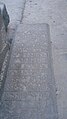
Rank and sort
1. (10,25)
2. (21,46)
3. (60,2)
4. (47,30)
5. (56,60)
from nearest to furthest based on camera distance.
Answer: (56,60) < (21,46) < (47,30) < (10,25) < (60,2)

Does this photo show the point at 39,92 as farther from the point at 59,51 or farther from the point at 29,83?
the point at 59,51

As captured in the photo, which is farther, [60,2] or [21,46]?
[60,2]

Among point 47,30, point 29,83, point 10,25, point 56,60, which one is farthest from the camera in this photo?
point 10,25

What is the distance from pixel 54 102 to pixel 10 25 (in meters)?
2.94

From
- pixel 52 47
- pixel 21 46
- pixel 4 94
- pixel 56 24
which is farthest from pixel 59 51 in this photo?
pixel 4 94

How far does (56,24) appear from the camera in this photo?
6.39 metres

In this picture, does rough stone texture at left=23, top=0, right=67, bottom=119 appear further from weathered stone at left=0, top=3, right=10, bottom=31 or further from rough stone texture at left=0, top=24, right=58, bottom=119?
weathered stone at left=0, top=3, right=10, bottom=31

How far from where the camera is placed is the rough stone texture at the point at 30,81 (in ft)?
13.1

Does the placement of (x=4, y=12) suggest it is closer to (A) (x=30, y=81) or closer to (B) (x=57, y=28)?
(B) (x=57, y=28)

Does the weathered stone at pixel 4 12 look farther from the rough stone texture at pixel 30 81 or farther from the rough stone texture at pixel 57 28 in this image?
the rough stone texture at pixel 57 28

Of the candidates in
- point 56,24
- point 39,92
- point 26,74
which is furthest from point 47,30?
point 39,92

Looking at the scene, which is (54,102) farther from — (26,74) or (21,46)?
(21,46)

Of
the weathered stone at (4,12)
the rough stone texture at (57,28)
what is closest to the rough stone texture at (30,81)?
the rough stone texture at (57,28)

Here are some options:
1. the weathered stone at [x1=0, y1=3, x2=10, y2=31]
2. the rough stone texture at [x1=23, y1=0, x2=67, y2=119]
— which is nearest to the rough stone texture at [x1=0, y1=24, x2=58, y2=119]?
the rough stone texture at [x1=23, y1=0, x2=67, y2=119]
